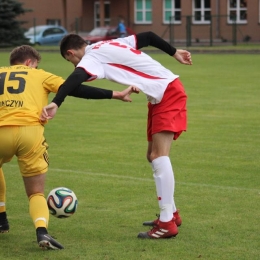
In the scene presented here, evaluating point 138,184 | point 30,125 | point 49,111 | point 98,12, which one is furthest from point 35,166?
point 98,12

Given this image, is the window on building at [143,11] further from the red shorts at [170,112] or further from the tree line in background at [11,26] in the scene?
the red shorts at [170,112]

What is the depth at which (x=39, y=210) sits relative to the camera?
6.97 metres

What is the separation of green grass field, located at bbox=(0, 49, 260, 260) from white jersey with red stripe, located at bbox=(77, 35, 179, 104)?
1.39 metres

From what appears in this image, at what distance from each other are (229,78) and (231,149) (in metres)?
13.1

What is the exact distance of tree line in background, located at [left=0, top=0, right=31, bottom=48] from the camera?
44844 mm

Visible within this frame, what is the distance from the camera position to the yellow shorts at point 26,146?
693 cm

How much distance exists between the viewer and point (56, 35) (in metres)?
53.7

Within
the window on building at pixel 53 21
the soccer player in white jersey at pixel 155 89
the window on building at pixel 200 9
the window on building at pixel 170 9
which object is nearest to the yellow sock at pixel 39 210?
the soccer player in white jersey at pixel 155 89

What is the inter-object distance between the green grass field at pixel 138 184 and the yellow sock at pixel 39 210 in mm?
264

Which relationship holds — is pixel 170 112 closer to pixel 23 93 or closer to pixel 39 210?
pixel 23 93

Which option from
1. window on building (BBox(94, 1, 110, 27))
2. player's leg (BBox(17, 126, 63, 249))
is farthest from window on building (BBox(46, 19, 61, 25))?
player's leg (BBox(17, 126, 63, 249))

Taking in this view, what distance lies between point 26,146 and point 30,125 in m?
0.19

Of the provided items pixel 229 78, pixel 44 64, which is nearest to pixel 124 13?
pixel 44 64

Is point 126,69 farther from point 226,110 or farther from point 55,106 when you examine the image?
point 226,110
